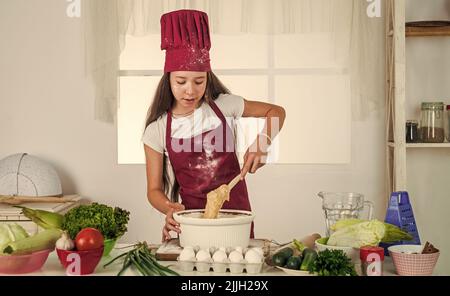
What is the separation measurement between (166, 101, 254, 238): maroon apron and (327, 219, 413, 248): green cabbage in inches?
27.7

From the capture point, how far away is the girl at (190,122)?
7.91 ft

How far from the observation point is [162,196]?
98.1 inches

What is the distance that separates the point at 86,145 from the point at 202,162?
482 millimetres

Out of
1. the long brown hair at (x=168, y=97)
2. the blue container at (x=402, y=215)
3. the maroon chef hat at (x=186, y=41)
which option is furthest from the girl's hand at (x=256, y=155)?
the blue container at (x=402, y=215)

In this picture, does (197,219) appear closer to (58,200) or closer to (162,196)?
(162,196)

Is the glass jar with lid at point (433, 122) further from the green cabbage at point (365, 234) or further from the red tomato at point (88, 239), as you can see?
the red tomato at point (88, 239)

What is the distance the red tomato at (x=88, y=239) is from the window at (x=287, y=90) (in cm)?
84

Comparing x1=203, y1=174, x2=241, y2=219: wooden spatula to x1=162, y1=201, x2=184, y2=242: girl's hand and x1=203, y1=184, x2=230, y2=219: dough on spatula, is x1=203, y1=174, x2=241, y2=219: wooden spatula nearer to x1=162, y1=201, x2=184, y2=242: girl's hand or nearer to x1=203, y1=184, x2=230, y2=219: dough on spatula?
x1=203, y1=184, x2=230, y2=219: dough on spatula

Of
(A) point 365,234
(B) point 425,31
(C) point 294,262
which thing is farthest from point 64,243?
(B) point 425,31

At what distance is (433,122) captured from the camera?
268 cm

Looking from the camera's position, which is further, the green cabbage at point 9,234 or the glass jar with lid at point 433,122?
the glass jar with lid at point 433,122

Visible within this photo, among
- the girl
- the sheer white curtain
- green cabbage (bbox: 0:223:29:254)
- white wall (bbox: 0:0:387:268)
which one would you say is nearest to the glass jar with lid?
white wall (bbox: 0:0:387:268)

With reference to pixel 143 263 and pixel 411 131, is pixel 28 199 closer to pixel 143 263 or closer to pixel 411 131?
pixel 143 263
